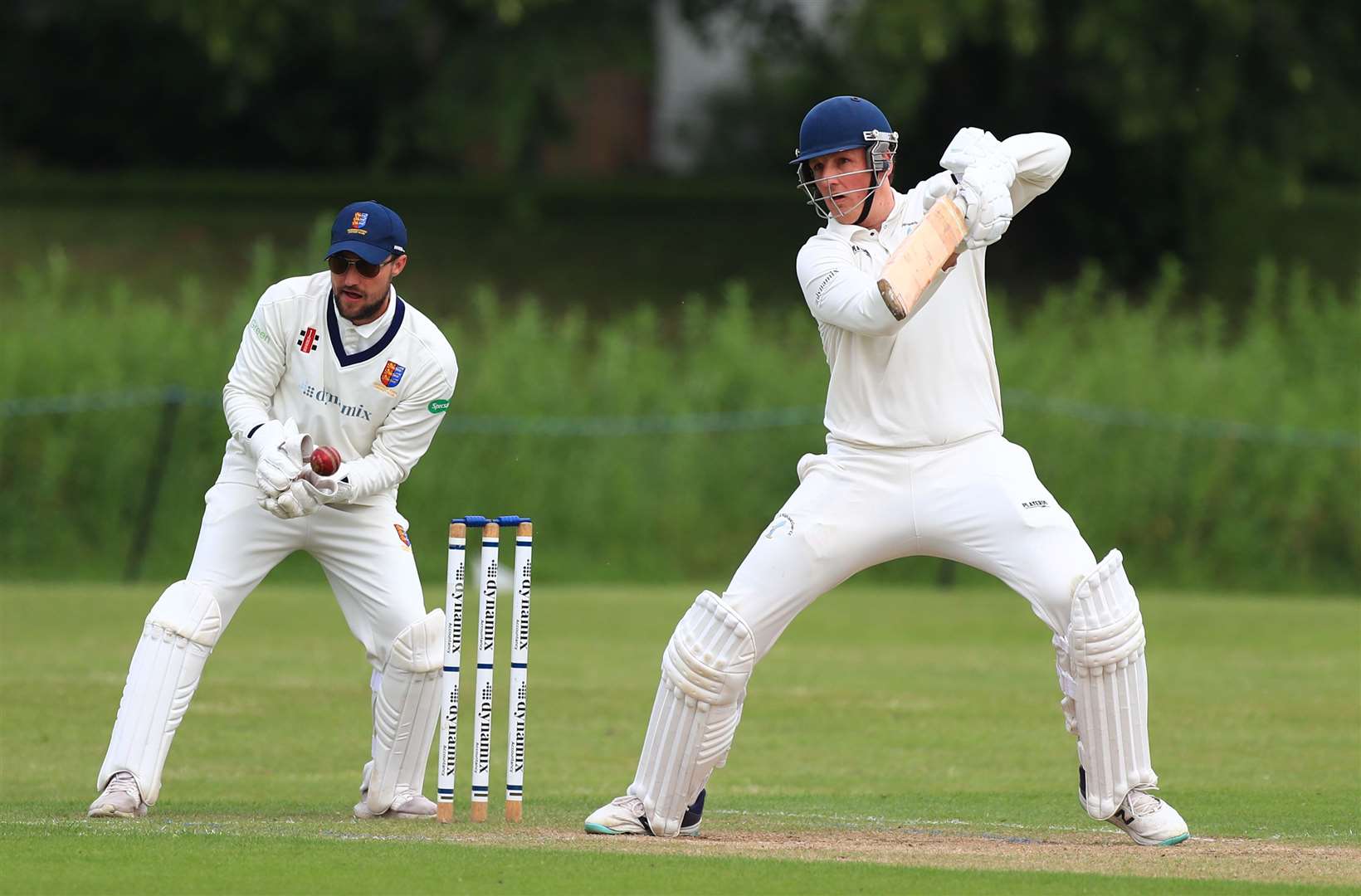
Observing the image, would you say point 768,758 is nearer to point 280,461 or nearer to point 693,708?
point 693,708

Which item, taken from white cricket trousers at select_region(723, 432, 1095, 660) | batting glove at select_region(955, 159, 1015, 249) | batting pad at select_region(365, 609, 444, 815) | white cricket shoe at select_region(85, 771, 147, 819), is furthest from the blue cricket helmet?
white cricket shoe at select_region(85, 771, 147, 819)

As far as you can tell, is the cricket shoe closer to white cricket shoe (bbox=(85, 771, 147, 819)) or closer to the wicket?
the wicket

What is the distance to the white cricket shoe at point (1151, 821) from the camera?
252 inches

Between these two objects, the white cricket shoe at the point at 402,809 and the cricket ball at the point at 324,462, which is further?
the white cricket shoe at the point at 402,809

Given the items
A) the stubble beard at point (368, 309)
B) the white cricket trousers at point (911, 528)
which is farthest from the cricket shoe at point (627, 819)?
the stubble beard at point (368, 309)

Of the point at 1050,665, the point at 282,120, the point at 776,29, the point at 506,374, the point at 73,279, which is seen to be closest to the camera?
the point at 1050,665

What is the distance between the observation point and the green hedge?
59.4 ft

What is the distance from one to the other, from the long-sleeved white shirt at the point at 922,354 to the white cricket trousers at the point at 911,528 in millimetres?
77

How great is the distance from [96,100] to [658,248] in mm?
9749

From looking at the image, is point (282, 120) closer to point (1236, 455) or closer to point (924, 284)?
point (1236, 455)

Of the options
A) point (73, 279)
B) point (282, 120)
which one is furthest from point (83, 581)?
point (282, 120)

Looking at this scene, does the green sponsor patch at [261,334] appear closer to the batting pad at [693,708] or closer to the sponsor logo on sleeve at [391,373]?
the sponsor logo on sleeve at [391,373]

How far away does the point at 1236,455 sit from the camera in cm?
1861

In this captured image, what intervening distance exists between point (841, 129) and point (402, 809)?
2.84 m
